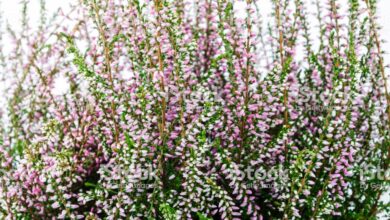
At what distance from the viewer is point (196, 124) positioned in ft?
5.00

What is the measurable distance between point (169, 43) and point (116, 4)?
15.8 inches

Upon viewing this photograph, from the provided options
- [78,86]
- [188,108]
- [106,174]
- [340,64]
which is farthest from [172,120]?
[340,64]

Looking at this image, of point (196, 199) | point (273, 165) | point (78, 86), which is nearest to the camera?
point (196, 199)

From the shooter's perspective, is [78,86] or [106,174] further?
[78,86]

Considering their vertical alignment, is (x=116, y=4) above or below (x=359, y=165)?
above

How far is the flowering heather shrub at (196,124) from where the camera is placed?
152 cm

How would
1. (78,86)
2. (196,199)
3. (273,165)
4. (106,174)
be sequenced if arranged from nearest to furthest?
(196,199), (106,174), (273,165), (78,86)

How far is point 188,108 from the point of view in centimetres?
155

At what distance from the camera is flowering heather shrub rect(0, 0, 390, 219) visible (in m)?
1.52

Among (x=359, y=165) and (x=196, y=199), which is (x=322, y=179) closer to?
(x=359, y=165)

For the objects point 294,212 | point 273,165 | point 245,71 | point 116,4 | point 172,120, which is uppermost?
point 116,4

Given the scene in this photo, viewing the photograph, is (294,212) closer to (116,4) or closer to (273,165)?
(273,165)

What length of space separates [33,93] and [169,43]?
54 centimetres

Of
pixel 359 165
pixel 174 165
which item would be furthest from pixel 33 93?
pixel 359 165
